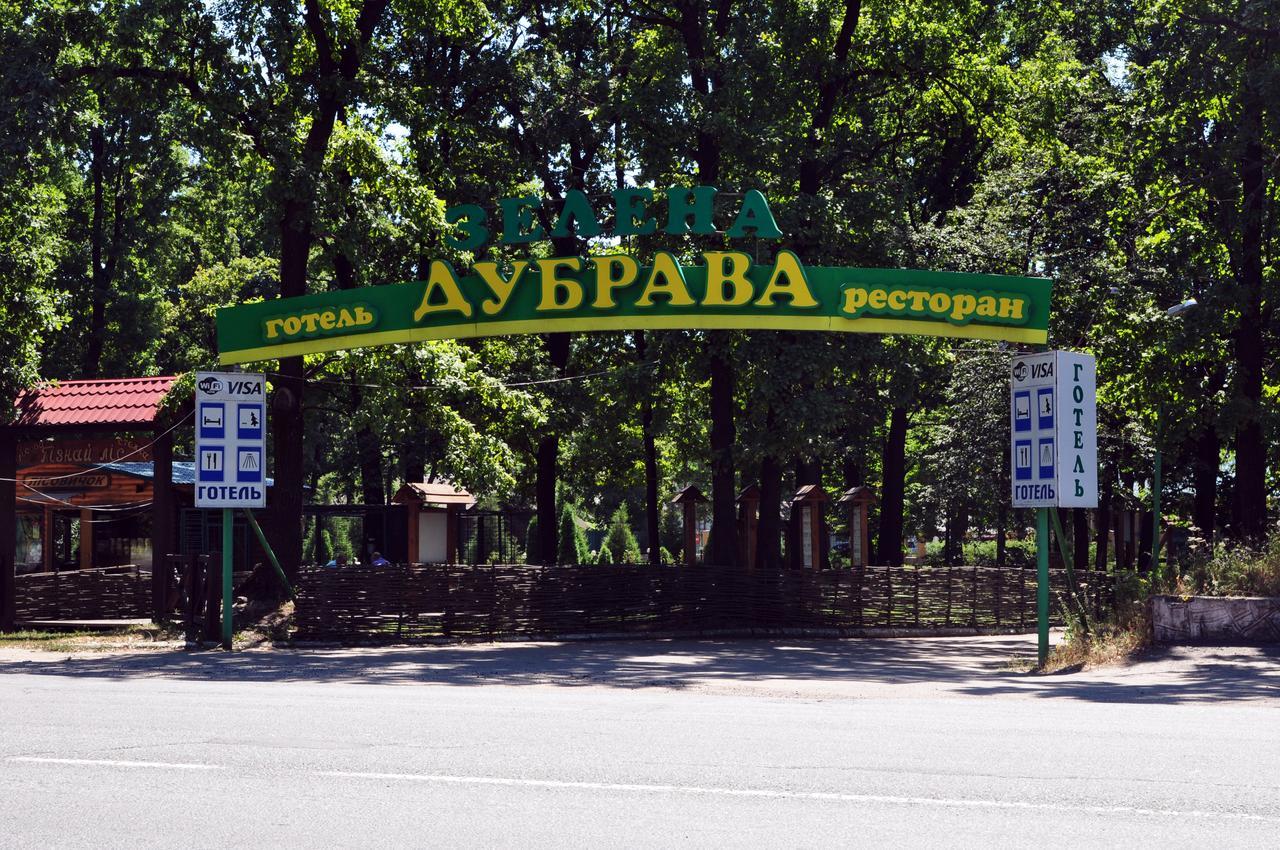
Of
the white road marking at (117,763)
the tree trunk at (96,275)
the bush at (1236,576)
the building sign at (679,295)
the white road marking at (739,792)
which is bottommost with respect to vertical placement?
the white road marking at (117,763)

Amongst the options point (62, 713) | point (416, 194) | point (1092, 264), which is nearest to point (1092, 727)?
point (62, 713)

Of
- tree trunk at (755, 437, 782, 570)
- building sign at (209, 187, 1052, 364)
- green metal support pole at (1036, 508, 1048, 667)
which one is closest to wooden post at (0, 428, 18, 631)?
building sign at (209, 187, 1052, 364)

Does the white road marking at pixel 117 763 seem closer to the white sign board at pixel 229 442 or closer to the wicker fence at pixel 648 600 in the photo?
the white sign board at pixel 229 442

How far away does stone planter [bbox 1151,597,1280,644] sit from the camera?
57.1 ft

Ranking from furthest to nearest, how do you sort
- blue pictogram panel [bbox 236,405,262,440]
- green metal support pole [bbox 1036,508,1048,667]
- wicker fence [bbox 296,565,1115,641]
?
wicker fence [bbox 296,565,1115,641] < blue pictogram panel [bbox 236,405,262,440] < green metal support pole [bbox 1036,508,1048,667]

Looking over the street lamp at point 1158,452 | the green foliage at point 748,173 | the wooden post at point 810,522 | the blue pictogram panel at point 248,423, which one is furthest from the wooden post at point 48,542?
the street lamp at point 1158,452

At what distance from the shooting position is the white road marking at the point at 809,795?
6934 millimetres

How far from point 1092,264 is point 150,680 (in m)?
22.2

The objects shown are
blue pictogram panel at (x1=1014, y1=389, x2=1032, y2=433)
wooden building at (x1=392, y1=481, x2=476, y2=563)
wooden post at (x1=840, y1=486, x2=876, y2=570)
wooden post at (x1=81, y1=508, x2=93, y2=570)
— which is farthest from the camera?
wooden post at (x1=840, y1=486, x2=876, y2=570)

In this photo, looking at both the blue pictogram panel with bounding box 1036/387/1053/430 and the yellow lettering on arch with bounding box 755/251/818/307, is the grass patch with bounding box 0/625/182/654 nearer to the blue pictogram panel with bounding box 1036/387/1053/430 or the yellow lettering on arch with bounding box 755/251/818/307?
the yellow lettering on arch with bounding box 755/251/818/307

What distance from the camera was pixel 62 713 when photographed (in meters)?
11.6

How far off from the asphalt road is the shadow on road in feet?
0.55

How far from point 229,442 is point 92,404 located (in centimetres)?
565

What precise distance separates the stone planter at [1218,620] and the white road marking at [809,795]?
11.4 metres
